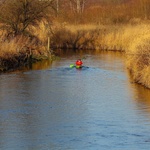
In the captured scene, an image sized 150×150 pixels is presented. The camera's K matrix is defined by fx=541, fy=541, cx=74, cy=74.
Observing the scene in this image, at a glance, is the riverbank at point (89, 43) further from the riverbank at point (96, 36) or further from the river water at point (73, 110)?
the river water at point (73, 110)

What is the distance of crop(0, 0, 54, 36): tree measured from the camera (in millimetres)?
27375

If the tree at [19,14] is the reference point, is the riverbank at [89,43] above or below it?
below

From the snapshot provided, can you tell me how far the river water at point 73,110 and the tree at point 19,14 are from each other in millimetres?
6063

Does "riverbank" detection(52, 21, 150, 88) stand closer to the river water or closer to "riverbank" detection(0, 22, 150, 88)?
"riverbank" detection(0, 22, 150, 88)

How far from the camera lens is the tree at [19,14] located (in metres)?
27.4

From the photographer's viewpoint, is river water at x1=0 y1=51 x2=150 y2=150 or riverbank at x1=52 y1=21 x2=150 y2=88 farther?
riverbank at x1=52 y1=21 x2=150 y2=88

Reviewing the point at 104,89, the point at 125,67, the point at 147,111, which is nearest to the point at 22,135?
the point at 147,111

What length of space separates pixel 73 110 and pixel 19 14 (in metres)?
14.4

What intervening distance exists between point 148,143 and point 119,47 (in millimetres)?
20466

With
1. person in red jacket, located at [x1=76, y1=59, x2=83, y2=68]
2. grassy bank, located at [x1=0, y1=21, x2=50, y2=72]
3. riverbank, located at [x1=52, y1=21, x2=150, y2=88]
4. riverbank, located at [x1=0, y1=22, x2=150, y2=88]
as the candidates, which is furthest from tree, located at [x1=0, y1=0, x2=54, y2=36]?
person in red jacket, located at [x1=76, y1=59, x2=83, y2=68]

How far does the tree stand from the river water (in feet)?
19.9

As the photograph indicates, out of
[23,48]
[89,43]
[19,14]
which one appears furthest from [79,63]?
[89,43]

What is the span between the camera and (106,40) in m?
32.2

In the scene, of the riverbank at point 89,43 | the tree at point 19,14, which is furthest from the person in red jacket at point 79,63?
the tree at point 19,14
